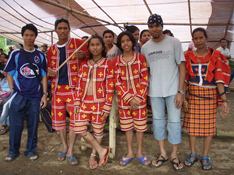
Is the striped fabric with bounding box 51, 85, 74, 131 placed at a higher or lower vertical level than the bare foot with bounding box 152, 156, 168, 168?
higher

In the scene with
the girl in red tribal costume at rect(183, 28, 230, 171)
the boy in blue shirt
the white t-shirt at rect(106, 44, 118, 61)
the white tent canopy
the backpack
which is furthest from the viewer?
the white tent canopy

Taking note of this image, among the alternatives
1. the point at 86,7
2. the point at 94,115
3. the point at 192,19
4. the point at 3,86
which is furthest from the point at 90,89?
the point at 192,19

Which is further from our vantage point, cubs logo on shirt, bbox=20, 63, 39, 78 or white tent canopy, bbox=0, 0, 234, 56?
white tent canopy, bbox=0, 0, 234, 56

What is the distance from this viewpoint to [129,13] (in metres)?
6.33

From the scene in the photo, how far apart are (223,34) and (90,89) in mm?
7433

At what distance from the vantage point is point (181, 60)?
2398 mm

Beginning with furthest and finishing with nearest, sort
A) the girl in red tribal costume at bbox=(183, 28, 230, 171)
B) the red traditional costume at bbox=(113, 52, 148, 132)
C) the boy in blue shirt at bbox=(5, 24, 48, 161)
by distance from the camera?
the boy in blue shirt at bbox=(5, 24, 48, 161)
the red traditional costume at bbox=(113, 52, 148, 132)
the girl in red tribal costume at bbox=(183, 28, 230, 171)

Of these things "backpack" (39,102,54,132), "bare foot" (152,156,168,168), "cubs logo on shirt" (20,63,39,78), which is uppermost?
"cubs logo on shirt" (20,63,39,78)

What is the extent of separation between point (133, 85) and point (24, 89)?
1.62 m

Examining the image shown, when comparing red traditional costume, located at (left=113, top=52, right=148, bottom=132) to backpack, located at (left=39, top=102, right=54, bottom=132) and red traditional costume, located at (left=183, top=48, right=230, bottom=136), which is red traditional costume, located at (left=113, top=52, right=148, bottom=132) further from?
backpack, located at (left=39, top=102, right=54, bottom=132)

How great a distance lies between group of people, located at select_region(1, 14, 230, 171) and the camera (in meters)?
2.45

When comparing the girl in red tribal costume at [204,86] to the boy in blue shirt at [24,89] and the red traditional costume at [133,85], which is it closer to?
the red traditional costume at [133,85]

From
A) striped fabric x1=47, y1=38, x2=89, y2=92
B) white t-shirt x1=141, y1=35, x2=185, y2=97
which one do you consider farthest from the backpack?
white t-shirt x1=141, y1=35, x2=185, y2=97

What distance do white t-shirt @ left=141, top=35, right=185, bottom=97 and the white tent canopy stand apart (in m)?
2.88
